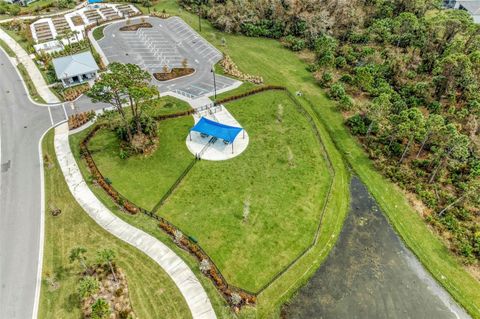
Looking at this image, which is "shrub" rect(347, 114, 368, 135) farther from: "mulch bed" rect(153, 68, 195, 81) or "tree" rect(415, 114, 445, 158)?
"mulch bed" rect(153, 68, 195, 81)

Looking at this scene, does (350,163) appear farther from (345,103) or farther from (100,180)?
(100,180)

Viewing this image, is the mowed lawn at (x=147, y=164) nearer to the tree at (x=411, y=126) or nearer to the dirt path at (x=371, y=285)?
the dirt path at (x=371, y=285)

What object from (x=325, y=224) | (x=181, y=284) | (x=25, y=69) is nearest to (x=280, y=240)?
(x=325, y=224)

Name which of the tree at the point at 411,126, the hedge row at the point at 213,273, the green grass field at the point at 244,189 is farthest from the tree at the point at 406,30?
the hedge row at the point at 213,273

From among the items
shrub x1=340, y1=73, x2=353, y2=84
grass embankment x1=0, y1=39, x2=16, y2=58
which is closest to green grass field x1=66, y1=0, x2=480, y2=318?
shrub x1=340, y1=73, x2=353, y2=84

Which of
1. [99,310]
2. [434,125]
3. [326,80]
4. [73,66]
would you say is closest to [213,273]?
[99,310]
